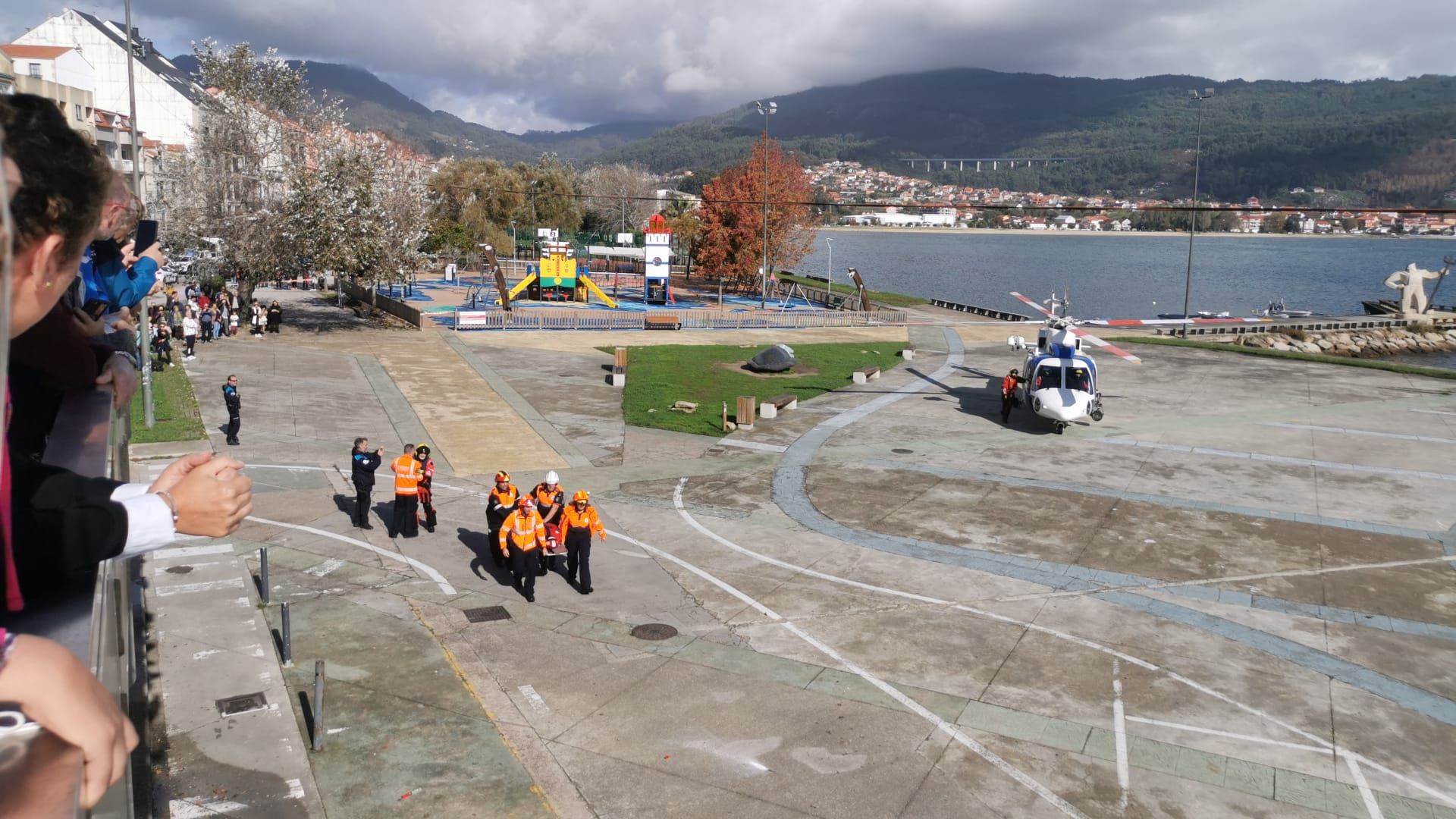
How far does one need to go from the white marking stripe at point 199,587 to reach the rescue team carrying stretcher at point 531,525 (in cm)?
361

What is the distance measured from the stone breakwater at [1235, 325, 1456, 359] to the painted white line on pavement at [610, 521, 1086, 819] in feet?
156

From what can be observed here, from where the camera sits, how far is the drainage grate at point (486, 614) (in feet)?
48.2

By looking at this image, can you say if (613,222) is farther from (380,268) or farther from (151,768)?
(151,768)

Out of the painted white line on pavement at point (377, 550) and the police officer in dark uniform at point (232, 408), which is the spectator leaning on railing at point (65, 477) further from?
the police officer in dark uniform at point (232, 408)

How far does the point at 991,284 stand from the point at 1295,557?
106844 mm

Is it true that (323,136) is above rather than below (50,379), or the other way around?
above

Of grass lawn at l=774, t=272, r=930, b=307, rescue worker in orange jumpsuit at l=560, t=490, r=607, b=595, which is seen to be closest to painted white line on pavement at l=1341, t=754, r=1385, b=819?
rescue worker in orange jumpsuit at l=560, t=490, r=607, b=595

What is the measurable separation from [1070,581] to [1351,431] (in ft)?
55.9

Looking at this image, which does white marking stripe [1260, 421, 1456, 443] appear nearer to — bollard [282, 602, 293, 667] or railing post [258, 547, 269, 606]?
railing post [258, 547, 269, 606]

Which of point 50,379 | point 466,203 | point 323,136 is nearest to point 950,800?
point 50,379

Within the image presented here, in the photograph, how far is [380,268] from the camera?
43.6m

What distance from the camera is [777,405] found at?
30859 mm

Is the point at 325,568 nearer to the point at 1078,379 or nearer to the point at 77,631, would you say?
the point at 77,631

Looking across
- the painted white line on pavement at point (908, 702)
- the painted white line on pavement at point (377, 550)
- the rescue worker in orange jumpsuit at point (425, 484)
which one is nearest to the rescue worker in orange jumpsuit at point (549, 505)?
the painted white line on pavement at point (377, 550)
